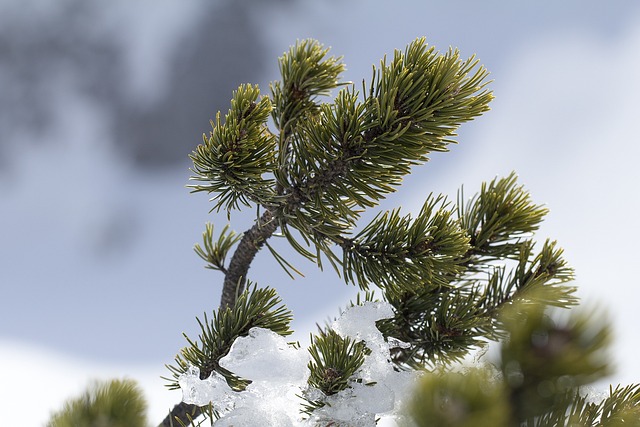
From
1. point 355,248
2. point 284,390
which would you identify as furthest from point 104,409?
point 355,248

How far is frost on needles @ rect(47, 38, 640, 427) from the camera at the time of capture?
2.99 ft

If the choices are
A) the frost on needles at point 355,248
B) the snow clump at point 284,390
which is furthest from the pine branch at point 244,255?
the snow clump at point 284,390

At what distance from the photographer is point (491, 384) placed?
42 centimetres

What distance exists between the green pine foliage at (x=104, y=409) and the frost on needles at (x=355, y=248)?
0.02m

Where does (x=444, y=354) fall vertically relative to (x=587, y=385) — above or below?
above

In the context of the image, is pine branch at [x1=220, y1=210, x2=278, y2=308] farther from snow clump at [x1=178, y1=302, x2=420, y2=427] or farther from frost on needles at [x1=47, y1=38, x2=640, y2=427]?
snow clump at [x1=178, y1=302, x2=420, y2=427]

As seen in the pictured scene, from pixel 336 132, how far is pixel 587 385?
27.7 inches

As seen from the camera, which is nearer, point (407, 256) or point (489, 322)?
point (407, 256)

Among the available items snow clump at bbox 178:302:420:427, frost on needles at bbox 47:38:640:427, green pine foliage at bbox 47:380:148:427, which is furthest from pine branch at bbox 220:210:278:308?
green pine foliage at bbox 47:380:148:427

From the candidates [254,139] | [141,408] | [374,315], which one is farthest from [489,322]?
[141,408]

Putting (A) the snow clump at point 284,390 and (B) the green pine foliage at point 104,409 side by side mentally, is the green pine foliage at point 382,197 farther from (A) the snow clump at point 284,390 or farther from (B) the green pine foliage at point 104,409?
(B) the green pine foliage at point 104,409

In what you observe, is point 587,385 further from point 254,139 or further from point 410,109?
point 254,139

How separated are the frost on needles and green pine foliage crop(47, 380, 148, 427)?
0.02m

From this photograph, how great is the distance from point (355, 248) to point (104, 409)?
639mm
